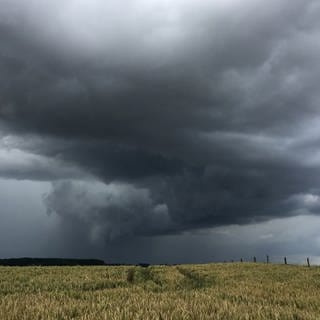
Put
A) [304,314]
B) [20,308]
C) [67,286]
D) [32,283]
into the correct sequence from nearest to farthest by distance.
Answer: [304,314], [20,308], [67,286], [32,283]

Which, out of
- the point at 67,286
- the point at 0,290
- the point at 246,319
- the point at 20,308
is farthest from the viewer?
the point at 67,286

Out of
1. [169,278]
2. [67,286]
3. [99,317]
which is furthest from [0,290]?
[99,317]

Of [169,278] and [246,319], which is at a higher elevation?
[169,278]

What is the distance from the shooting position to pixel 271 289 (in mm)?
23297

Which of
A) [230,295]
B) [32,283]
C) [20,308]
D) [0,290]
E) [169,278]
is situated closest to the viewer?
[20,308]

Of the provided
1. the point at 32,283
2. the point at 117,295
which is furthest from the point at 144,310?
the point at 32,283

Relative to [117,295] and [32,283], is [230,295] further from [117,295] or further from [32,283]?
[32,283]

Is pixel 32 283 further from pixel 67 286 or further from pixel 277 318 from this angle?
pixel 277 318

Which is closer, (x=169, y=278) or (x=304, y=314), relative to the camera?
(x=304, y=314)

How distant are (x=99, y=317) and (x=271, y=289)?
13.7 meters

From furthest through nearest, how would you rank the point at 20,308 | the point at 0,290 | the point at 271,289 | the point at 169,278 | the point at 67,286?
the point at 169,278 < the point at 67,286 < the point at 0,290 < the point at 271,289 < the point at 20,308

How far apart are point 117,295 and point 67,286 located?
27.4 ft

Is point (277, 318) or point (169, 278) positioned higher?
point (169, 278)

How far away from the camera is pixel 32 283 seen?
96.3 feet
